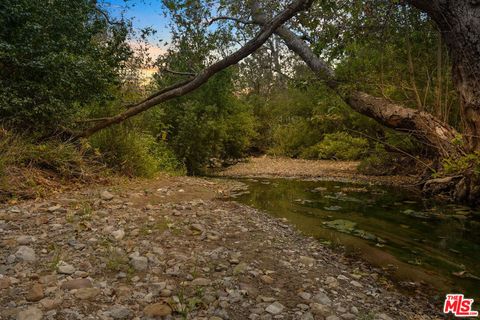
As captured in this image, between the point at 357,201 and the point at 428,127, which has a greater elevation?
the point at 428,127

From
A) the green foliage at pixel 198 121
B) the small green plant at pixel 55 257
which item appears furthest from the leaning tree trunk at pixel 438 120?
the small green plant at pixel 55 257

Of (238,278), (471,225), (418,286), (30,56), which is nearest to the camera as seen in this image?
(238,278)

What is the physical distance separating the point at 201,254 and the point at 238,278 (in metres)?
0.74

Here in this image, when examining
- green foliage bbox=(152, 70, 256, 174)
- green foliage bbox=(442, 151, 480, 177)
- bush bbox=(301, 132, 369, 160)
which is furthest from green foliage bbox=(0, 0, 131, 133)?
bush bbox=(301, 132, 369, 160)

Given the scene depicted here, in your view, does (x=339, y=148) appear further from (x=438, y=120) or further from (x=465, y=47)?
(x=465, y=47)

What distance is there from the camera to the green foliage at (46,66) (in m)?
7.30

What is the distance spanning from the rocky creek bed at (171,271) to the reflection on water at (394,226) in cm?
52

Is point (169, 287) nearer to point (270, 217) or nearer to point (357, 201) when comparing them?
point (270, 217)

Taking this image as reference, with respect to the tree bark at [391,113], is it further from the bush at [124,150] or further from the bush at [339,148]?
the bush at [124,150]

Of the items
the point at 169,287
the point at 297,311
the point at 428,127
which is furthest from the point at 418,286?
the point at 428,127

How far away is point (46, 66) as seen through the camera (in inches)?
295

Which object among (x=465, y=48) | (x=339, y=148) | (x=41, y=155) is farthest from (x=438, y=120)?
(x=41, y=155)

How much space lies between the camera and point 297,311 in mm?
3318

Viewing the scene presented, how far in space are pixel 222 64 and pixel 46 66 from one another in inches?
147
